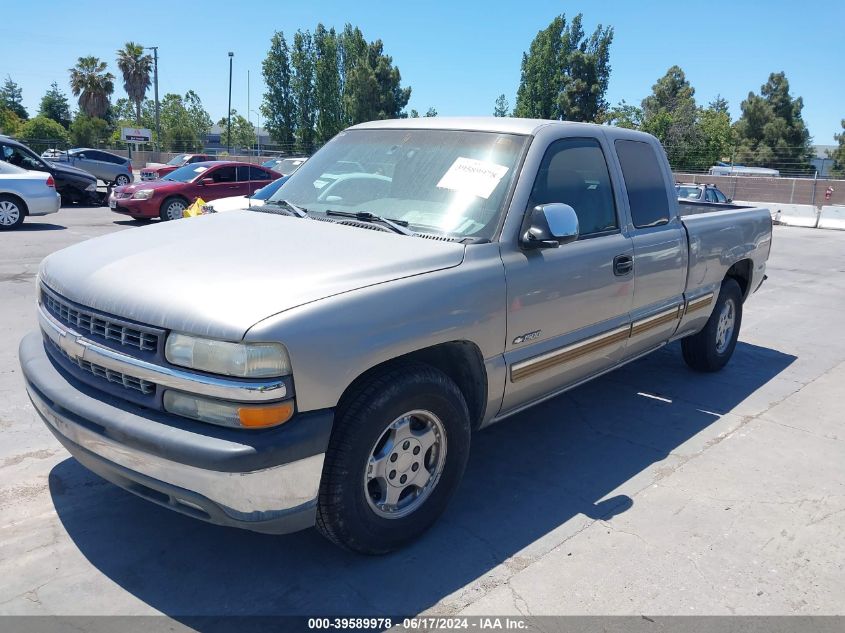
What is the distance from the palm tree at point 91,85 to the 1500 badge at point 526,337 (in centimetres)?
7298

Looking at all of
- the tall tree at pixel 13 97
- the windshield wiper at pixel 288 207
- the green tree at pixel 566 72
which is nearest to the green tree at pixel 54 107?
the tall tree at pixel 13 97

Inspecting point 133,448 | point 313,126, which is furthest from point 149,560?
point 313,126

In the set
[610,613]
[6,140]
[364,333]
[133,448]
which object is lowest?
[610,613]

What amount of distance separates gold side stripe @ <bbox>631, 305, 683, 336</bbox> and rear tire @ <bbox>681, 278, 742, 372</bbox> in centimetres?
95

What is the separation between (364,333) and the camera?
275cm

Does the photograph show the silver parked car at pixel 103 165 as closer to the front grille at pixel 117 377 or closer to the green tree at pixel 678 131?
the front grille at pixel 117 377

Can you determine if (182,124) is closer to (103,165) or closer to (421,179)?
(103,165)

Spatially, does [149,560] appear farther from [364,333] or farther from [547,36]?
[547,36]

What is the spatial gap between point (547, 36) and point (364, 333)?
205ft

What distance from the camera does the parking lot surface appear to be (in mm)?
2906

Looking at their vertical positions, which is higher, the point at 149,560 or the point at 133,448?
the point at 133,448

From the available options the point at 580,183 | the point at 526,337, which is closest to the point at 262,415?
the point at 526,337

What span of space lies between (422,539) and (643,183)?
112 inches

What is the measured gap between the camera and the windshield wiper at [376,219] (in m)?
3.50
